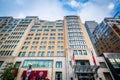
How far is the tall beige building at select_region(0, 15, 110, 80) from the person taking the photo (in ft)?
97.2

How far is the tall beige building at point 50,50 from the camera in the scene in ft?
97.2

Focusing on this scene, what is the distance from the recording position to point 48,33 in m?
51.4

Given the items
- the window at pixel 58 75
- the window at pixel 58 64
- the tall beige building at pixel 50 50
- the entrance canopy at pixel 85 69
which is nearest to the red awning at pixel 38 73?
the tall beige building at pixel 50 50

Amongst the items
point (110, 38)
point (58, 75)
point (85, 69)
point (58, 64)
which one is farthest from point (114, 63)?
point (110, 38)

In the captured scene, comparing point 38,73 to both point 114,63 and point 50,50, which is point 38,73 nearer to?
point 50,50

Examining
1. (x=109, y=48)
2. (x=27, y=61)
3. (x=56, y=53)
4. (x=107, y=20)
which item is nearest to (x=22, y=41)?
(x=27, y=61)

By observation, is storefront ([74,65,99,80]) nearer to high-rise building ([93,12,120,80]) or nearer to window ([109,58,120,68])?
high-rise building ([93,12,120,80])

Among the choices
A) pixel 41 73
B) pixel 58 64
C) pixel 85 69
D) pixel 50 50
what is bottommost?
pixel 41 73

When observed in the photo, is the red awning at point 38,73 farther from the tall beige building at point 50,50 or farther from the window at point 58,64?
the window at point 58,64

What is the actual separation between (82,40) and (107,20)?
3404 centimetres

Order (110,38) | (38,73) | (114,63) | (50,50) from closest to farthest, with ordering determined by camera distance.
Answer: (38,73) < (114,63) < (50,50) < (110,38)

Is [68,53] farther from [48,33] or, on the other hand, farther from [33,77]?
[48,33]

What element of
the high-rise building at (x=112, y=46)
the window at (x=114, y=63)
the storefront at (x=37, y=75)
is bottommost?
the storefront at (x=37, y=75)

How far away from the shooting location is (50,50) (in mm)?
41938
